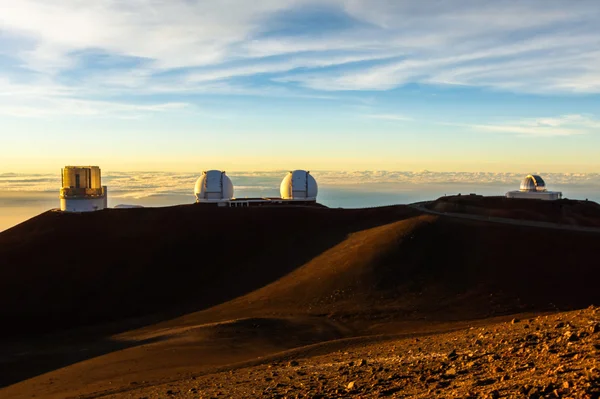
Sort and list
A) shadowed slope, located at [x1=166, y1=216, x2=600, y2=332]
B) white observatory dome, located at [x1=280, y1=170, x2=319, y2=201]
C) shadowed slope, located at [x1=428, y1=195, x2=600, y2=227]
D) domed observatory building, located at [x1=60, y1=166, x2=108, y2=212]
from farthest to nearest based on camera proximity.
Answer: white observatory dome, located at [x1=280, y1=170, x2=319, y2=201], domed observatory building, located at [x1=60, y1=166, x2=108, y2=212], shadowed slope, located at [x1=428, y1=195, x2=600, y2=227], shadowed slope, located at [x1=166, y1=216, x2=600, y2=332]

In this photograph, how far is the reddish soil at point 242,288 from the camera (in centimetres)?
1585

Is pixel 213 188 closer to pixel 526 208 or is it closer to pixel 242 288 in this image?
pixel 242 288

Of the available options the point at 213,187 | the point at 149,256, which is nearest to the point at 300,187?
the point at 213,187

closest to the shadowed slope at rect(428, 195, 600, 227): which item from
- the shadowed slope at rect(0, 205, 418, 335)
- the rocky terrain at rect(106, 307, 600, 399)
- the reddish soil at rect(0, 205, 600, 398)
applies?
the shadowed slope at rect(0, 205, 418, 335)

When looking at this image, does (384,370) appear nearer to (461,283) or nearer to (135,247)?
(461,283)

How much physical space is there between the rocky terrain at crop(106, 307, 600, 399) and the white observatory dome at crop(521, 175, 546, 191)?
137 feet

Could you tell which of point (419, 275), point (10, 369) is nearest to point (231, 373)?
point (10, 369)

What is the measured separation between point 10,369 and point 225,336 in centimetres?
769

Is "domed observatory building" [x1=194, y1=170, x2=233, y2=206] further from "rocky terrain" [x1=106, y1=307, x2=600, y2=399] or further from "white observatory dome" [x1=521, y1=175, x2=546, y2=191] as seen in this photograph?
"rocky terrain" [x1=106, y1=307, x2=600, y2=399]

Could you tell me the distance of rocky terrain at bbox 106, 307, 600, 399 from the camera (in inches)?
300

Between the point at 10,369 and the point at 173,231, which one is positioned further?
the point at 173,231

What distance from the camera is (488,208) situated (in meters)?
38.9

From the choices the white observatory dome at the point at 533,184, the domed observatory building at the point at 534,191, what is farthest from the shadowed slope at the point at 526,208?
the white observatory dome at the point at 533,184

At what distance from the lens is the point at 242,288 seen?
2850 centimetres
